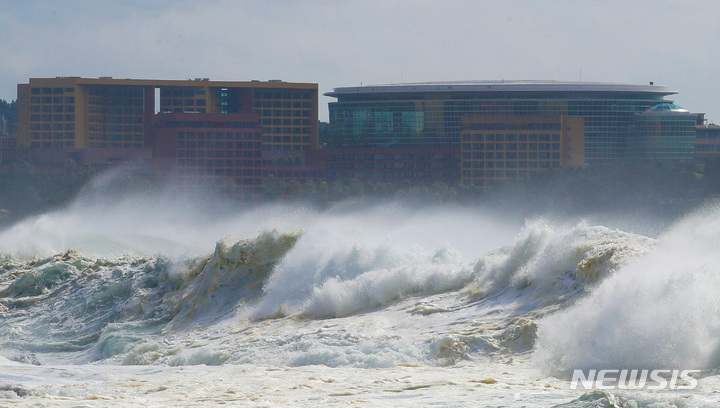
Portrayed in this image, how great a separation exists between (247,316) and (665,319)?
39.8 feet

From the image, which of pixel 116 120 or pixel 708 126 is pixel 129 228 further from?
pixel 708 126

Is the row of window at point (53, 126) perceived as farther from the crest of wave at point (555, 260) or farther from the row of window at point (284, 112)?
the crest of wave at point (555, 260)

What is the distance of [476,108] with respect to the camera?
589 ft

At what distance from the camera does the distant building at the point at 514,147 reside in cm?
15738

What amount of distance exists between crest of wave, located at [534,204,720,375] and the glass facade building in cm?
15847

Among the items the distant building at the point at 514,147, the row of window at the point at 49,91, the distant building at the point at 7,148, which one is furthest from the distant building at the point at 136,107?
the distant building at the point at 514,147

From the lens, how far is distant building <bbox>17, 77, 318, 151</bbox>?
18438 cm

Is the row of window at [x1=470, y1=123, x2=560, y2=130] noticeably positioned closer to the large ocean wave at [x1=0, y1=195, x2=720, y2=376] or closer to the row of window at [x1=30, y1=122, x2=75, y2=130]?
the row of window at [x1=30, y1=122, x2=75, y2=130]

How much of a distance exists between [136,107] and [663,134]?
85.2m

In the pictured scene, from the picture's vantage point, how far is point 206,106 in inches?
7441

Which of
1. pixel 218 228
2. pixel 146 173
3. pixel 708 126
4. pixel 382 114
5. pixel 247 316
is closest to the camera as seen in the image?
pixel 247 316

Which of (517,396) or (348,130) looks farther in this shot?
(348,130)

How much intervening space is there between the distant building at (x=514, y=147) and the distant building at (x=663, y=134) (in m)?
10.1

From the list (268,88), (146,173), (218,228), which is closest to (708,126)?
(268,88)
